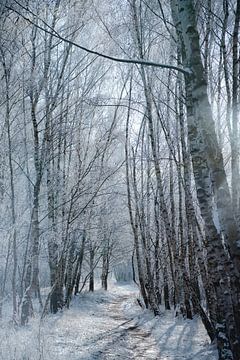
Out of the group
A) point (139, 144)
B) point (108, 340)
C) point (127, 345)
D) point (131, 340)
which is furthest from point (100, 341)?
point (139, 144)

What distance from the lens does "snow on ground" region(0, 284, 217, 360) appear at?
5.99 m

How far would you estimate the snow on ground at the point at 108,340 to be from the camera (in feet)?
19.7

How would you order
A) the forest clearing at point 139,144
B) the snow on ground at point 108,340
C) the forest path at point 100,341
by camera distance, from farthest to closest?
the forest path at point 100,341 < the snow on ground at point 108,340 < the forest clearing at point 139,144

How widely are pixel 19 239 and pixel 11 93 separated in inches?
238

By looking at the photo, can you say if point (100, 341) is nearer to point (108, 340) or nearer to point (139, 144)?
point (108, 340)

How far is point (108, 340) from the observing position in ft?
29.1

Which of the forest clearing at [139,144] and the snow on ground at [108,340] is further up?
the forest clearing at [139,144]

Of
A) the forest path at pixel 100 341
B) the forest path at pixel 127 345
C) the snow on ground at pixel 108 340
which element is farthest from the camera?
the forest path at pixel 127 345

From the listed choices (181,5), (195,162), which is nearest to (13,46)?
(181,5)

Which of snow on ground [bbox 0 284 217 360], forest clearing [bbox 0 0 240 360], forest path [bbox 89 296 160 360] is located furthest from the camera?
forest path [bbox 89 296 160 360]

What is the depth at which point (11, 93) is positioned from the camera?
10523 mm

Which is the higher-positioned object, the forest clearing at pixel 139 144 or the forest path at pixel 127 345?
the forest clearing at pixel 139 144

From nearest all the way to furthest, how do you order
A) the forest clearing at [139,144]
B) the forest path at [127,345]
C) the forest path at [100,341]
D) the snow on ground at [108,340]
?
1. the forest clearing at [139,144]
2. the snow on ground at [108,340]
3. the forest path at [100,341]
4. the forest path at [127,345]

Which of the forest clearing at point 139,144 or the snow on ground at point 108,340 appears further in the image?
the snow on ground at point 108,340
